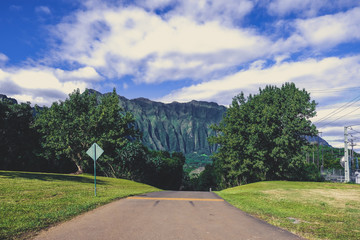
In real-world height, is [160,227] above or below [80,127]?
below

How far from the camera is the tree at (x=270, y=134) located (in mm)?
38688

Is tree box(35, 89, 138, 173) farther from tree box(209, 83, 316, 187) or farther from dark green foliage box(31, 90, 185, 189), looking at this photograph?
tree box(209, 83, 316, 187)

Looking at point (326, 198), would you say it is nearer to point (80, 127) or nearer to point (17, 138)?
point (80, 127)

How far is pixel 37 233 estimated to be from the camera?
276 inches

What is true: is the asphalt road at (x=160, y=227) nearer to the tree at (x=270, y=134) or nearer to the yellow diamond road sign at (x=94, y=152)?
the yellow diamond road sign at (x=94, y=152)

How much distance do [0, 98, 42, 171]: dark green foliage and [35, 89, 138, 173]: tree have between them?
148 inches

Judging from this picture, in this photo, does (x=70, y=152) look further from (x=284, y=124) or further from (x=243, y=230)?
(x=243, y=230)

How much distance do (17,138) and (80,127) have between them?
14.9 m

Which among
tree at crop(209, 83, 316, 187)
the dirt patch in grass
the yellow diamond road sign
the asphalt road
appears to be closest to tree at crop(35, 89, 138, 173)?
tree at crop(209, 83, 316, 187)

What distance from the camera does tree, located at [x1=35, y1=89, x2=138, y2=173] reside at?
40.4 meters

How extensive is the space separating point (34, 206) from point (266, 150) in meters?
35.0

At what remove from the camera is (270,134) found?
3853 centimetres

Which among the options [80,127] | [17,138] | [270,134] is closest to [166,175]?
[80,127]

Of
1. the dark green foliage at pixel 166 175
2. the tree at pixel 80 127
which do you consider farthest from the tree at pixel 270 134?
the dark green foliage at pixel 166 175
